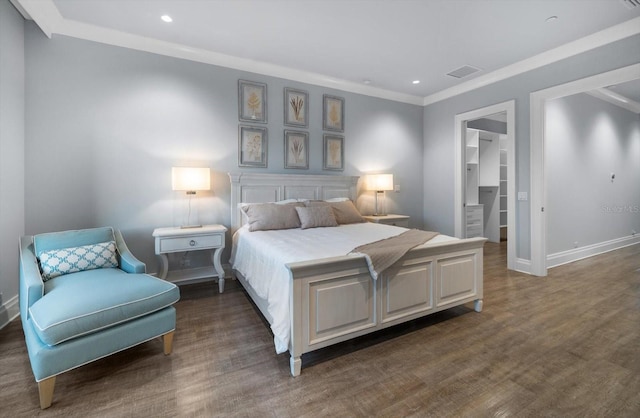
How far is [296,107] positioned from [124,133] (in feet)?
7.06

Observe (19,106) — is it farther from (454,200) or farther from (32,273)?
(454,200)

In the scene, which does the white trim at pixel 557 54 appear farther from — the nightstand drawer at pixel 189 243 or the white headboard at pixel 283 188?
the nightstand drawer at pixel 189 243

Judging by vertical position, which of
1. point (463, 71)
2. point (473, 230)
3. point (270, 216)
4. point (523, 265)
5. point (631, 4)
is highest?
point (463, 71)

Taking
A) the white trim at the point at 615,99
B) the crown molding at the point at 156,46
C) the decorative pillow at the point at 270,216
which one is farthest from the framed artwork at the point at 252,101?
the white trim at the point at 615,99

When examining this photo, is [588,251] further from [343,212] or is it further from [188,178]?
[188,178]

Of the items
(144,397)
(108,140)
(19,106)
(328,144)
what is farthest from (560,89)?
(19,106)

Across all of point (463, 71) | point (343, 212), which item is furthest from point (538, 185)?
point (343, 212)

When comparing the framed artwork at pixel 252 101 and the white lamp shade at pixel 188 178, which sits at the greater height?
the framed artwork at pixel 252 101

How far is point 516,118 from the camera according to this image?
12.9 feet

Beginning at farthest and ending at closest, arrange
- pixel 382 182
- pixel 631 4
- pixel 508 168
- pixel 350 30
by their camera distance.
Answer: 1. pixel 382 182
2. pixel 508 168
3. pixel 350 30
4. pixel 631 4

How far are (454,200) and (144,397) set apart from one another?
475cm

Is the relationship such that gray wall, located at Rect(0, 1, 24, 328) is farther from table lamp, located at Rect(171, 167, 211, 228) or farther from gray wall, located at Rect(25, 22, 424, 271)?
table lamp, located at Rect(171, 167, 211, 228)

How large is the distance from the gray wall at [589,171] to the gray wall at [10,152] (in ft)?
19.8

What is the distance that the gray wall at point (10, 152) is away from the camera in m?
2.41
